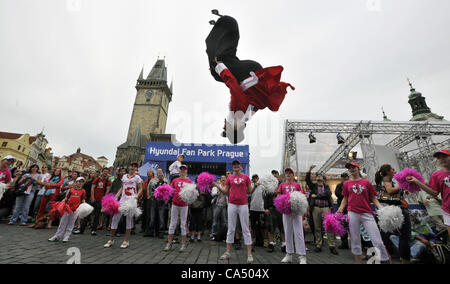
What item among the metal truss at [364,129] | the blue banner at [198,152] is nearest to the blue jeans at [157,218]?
the metal truss at [364,129]

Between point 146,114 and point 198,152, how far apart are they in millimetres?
41092

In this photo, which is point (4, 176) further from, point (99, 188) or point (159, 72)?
point (159, 72)

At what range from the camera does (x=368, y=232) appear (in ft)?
10.6

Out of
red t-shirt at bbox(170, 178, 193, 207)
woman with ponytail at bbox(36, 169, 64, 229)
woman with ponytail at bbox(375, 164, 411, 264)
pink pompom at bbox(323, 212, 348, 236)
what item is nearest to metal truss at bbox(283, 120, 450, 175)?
woman with ponytail at bbox(375, 164, 411, 264)

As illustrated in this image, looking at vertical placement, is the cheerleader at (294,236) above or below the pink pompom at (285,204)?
below

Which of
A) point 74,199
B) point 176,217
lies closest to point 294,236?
point 176,217

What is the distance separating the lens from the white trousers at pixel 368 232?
3.20 metres

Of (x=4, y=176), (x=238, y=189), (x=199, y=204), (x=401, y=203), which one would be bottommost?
(x=199, y=204)

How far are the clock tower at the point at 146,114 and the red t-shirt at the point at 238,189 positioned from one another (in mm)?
45605

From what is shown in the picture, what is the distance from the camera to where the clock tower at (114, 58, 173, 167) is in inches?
1804

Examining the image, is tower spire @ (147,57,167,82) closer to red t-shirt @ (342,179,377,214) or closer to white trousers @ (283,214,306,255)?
white trousers @ (283,214,306,255)

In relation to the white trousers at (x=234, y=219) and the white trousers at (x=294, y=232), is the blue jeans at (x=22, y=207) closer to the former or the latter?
the white trousers at (x=234, y=219)

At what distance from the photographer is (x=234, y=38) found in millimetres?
3857

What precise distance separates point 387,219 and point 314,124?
12523 mm
